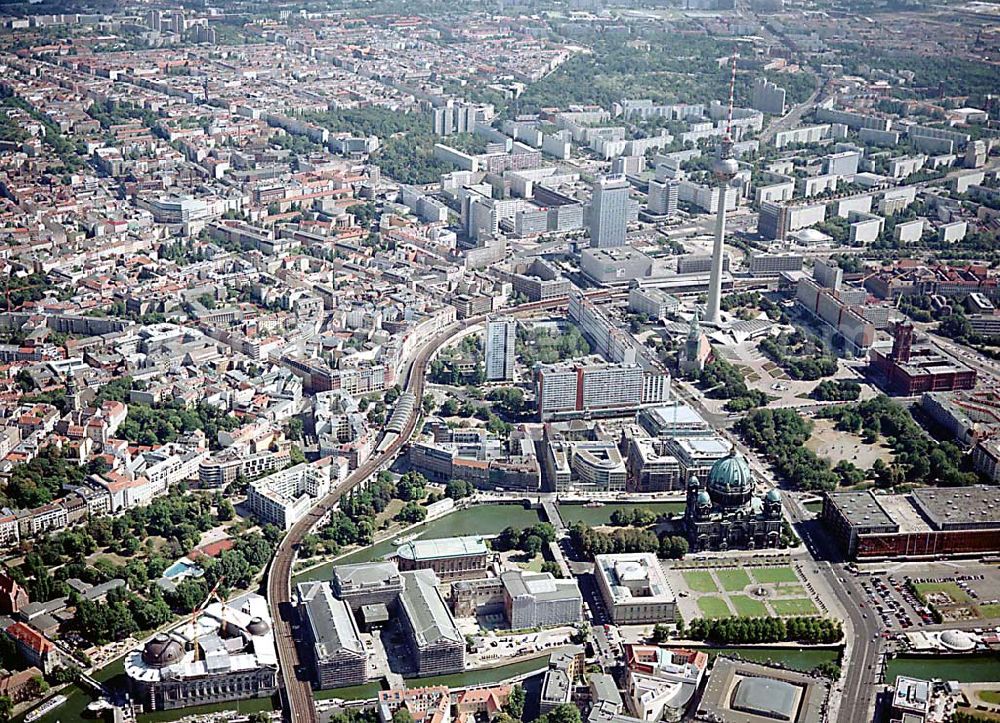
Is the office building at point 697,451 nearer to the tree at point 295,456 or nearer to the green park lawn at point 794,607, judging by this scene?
the green park lawn at point 794,607

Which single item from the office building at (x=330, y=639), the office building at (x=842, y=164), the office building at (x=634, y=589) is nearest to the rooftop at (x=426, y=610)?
the office building at (x=330, y=639)

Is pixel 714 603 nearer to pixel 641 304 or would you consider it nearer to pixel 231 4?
pixel 641 304

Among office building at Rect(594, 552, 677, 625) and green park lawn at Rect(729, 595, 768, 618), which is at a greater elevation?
office building at Rect(594, 552, 677, 625)

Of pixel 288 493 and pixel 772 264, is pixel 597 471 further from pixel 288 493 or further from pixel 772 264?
pixel 772 264

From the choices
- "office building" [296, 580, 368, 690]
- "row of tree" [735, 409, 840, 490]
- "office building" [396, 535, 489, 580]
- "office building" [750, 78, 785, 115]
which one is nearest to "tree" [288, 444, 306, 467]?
"office building" [396, 535, 489, 580]

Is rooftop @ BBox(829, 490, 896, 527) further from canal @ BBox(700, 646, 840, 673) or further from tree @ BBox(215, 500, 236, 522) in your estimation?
tree @ BBox(215, 500, 236, 522)

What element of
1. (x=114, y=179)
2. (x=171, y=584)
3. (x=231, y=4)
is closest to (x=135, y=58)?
(x=231, y=4)
